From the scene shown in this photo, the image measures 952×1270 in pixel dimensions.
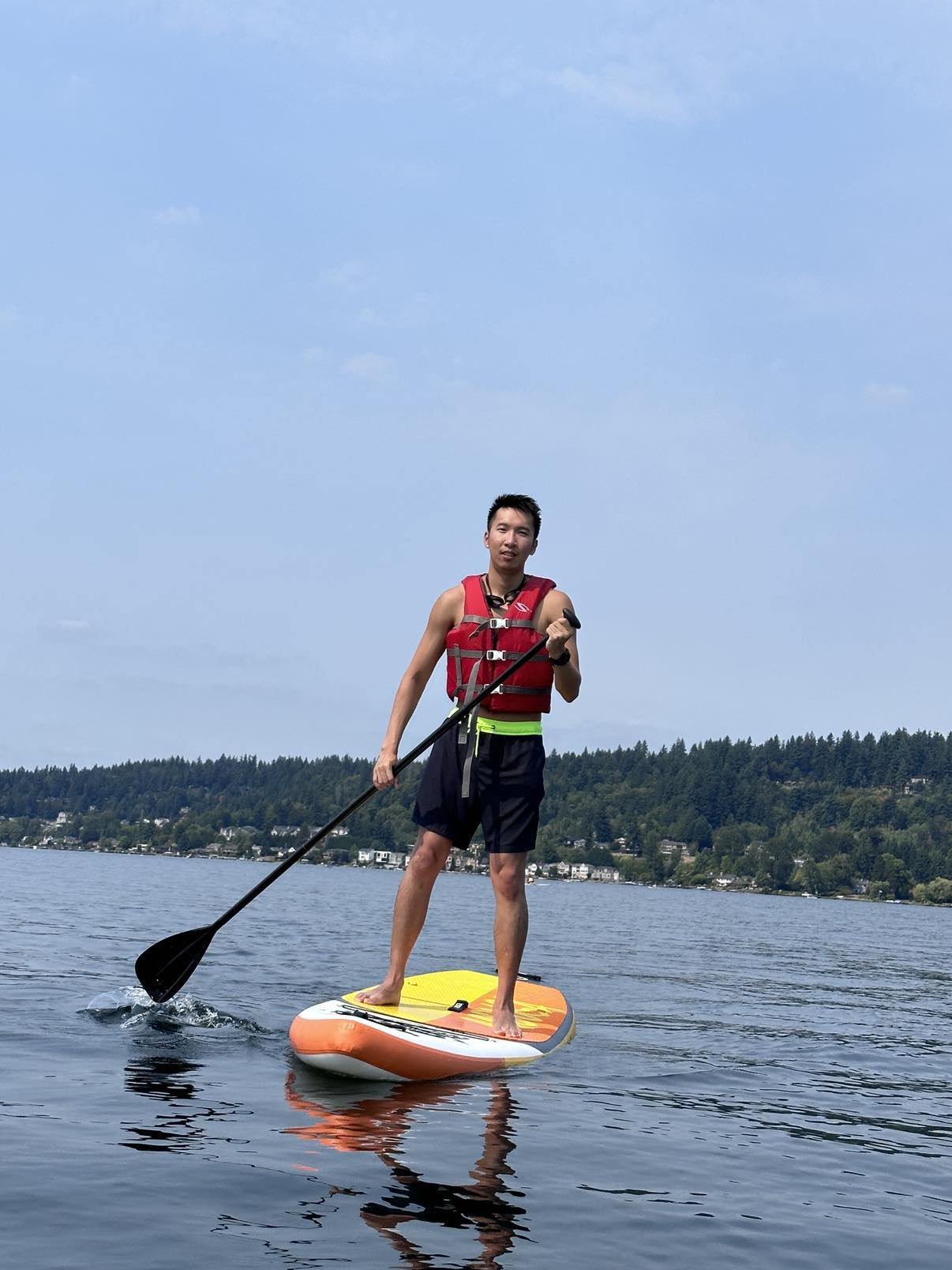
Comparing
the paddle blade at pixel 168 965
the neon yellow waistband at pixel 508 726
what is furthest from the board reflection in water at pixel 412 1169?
the neon yellow waistband at pixel 508 726

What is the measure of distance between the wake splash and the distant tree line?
456 feet

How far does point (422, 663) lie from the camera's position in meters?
7.96

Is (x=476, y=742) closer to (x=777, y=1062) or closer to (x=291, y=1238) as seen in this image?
(x=777, y=1062)

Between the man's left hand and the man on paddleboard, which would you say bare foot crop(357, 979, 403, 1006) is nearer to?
the man on paddleboard

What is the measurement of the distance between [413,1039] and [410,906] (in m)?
0.81

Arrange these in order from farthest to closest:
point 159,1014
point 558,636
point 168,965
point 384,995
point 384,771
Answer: point 159,1014 → point 168,965 → point 384,995 → point 384,771 → point 558,636

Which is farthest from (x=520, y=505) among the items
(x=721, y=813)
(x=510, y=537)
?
(x=721, y=813)

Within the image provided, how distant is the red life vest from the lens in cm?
771

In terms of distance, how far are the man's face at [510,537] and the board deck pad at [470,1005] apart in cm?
266

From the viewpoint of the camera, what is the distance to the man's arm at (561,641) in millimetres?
7156

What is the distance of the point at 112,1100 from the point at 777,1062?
4590 mm

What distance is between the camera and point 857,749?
601ft

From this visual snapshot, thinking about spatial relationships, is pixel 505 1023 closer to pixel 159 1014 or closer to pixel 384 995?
pixel 384 995

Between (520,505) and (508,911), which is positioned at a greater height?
(520,505)
